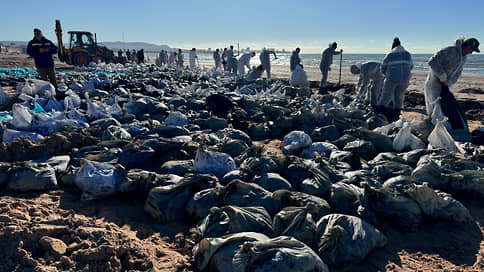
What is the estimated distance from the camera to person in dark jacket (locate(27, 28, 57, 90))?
24.5 feet

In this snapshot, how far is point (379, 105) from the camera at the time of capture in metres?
7.57

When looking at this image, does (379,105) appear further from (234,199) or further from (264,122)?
(234,199)

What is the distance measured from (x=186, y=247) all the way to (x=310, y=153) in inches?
96.7

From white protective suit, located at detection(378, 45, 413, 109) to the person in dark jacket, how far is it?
8.01 meters

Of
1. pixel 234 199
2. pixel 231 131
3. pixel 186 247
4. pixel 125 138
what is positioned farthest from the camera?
pixel 231 131

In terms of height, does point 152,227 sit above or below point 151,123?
below

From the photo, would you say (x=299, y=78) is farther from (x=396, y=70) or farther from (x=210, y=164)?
(x=210, y=164)

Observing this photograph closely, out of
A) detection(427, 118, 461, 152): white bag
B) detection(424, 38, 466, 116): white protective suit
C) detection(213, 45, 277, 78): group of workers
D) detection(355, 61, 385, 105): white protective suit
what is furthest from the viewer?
detection(213, 45, 277, 78): group of workers

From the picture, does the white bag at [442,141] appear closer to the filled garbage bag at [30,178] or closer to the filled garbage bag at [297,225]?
the filled garbage bag at [297,225]

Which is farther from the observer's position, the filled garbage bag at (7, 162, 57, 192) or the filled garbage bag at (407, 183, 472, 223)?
the filled garbage bag at (7, 162, 57, 192)

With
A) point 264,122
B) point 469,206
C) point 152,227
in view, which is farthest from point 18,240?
point 264,122

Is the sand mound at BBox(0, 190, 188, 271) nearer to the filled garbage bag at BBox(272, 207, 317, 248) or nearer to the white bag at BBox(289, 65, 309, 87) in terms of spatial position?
the filled garbage bag at BBox(272, 207, 317, 248)

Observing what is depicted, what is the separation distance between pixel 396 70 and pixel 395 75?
113 millimetres

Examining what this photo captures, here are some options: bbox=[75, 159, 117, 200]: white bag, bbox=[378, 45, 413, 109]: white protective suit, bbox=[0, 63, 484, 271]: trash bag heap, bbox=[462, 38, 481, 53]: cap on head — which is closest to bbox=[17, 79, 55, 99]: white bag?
bbox=[0, 63, 484, 271]: trash bag heap
